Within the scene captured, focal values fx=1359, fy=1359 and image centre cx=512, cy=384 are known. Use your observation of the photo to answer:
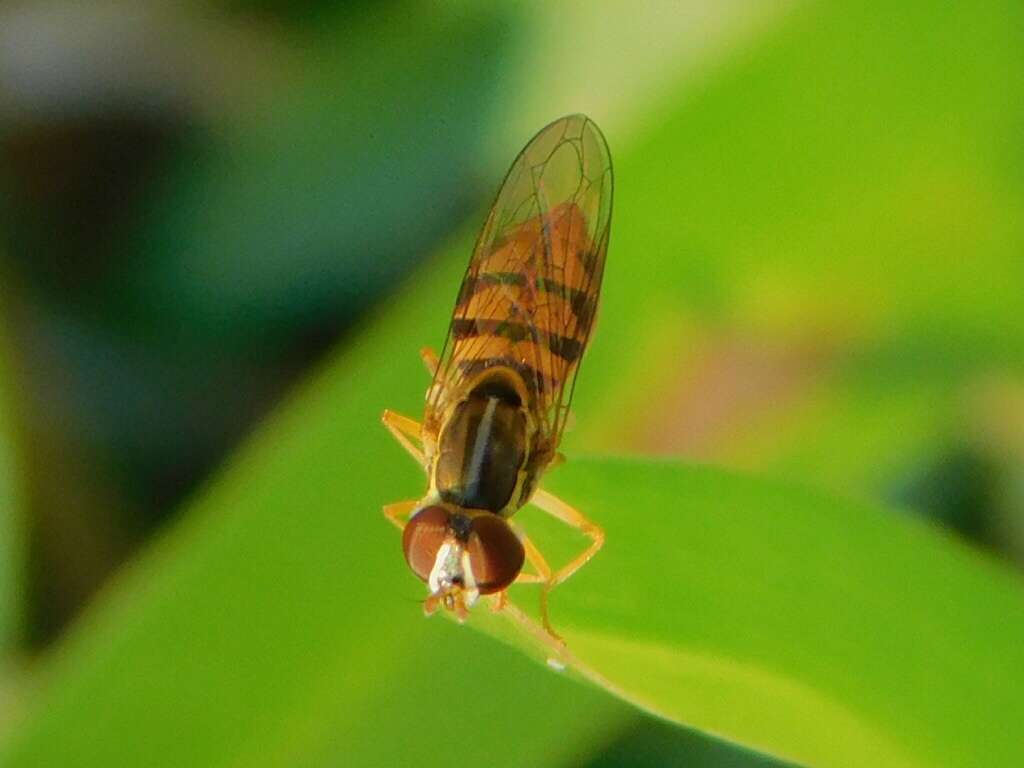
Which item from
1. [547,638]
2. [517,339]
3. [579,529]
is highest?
[517,339]

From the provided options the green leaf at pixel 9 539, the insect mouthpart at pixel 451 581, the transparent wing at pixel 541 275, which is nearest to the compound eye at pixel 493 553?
the insect mouthpart at pixel 451 581

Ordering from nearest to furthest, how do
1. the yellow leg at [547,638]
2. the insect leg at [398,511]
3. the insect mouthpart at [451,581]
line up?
the yellow leg at [547,638], the insect mouthpart at [451,581], the insect leg at [398,511]

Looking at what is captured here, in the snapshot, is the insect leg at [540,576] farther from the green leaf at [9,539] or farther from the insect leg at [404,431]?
the green leaf at [9,539]

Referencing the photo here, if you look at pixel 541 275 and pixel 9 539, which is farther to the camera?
pixel 541 275

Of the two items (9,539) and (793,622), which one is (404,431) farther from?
(793,622)

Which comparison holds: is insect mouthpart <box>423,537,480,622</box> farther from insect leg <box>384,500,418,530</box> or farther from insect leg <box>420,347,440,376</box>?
insect leg <box>420,347,440,376</box>

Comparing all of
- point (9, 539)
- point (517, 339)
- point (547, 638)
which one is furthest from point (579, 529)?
point (9, 539)

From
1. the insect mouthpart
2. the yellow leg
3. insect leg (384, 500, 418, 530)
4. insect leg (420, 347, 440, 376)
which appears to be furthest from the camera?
insect leg (420, 347, 440, 376)

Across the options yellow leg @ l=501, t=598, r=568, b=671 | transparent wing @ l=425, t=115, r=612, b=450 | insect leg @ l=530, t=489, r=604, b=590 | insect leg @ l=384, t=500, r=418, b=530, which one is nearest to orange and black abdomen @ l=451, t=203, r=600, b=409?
transparent wing @ l=425, t=115, r=612, b=450

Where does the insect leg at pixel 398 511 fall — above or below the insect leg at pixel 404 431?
below
